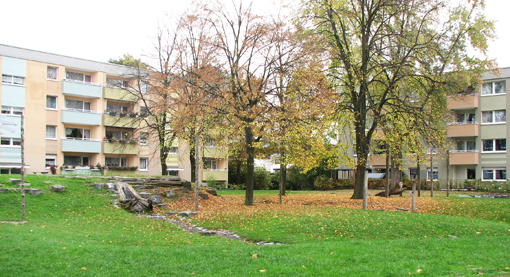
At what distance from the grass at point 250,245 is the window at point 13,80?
83.9ft

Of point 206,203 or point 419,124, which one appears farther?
point 206,203

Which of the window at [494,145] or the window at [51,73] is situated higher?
the window at [51,73]

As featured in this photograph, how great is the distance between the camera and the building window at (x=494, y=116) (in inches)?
1610

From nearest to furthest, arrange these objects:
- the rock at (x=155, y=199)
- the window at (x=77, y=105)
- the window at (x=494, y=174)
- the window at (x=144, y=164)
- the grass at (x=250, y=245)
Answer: the grass at (x=250, y=245), the rock at (x=155, y=199), the window at (x=494, y=174), the window at (x=77, y=105), the window at (x=144, y=164)

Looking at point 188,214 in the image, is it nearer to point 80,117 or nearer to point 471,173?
point 80,117

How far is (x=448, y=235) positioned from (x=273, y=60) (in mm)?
12071

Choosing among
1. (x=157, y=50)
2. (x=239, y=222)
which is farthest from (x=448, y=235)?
(x=157, y=50)

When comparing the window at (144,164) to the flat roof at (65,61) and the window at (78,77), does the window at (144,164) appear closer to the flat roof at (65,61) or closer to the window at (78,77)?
the flat roof at (65,61)

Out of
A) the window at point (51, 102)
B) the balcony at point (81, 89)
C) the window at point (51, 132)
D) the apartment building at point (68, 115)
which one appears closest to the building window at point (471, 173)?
the apartment building at point (68, 115)

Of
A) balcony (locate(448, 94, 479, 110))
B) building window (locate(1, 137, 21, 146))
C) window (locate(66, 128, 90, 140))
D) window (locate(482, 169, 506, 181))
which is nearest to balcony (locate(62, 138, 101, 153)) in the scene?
window (locate(66, 128, 90, 140))

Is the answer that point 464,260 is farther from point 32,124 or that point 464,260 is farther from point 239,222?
point 32,124

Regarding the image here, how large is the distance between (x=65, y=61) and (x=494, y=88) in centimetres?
4603

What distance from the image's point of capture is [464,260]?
8164mm

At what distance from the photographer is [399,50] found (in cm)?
2352
